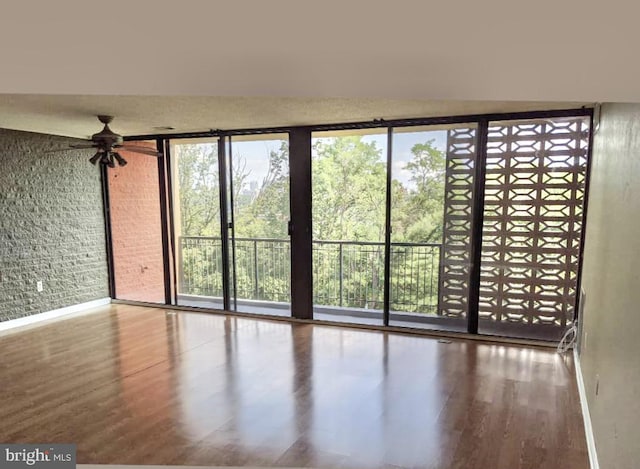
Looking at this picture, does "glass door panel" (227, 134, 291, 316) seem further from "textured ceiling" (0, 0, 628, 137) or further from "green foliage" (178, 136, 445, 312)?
"textured ceiling" (0, 0, 628, 137)

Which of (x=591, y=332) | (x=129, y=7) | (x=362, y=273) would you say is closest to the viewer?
(x=129, y=7)

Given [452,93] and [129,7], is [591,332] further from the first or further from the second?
[129,7]

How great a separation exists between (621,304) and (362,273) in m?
3.13

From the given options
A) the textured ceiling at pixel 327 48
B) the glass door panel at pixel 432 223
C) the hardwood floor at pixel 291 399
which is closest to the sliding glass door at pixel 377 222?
the glass door panel at pixel 432 223

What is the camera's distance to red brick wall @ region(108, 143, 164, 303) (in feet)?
19.0

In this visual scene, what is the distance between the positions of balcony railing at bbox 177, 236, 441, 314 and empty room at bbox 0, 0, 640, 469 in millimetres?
28

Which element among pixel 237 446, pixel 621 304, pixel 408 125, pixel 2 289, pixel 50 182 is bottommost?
pixel 237 446

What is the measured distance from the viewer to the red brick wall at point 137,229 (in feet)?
19.0

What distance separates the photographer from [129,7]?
683 millimetres

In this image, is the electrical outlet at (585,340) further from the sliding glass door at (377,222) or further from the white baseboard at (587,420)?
the sliding glass door at (377,222)

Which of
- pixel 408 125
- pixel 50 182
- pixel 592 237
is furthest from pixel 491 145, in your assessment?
pixel 50 182
